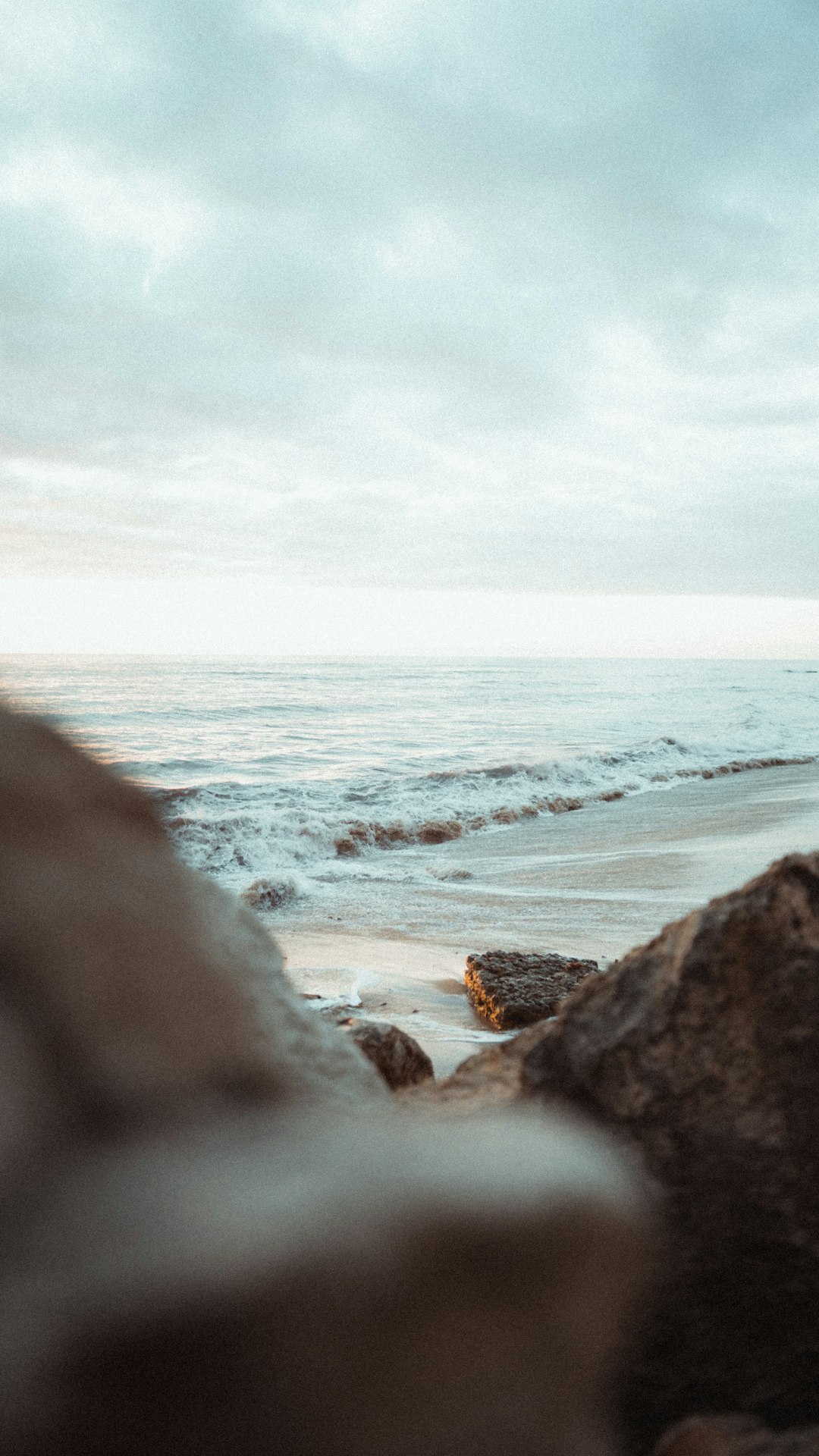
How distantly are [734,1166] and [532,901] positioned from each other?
234 inches

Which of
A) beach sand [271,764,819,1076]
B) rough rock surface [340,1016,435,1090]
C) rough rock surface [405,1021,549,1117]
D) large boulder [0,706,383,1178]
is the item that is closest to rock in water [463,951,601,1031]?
beach sand [271,764,819,1076]

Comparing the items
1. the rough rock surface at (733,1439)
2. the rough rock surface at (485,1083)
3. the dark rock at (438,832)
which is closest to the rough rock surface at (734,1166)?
the rough rock surface at (733,1439)

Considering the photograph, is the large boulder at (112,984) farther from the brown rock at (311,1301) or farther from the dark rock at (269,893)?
the dark rock at (269,893)

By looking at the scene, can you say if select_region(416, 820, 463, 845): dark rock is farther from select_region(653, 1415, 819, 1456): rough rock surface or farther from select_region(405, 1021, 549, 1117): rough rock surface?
select_region(653, 1415, 819, 1456): rough rock surface

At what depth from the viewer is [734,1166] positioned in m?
1.30

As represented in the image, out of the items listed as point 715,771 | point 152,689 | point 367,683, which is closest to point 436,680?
point 367,683

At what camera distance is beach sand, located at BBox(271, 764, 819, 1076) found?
5.01 meters

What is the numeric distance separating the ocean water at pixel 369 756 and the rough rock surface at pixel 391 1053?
76 cm

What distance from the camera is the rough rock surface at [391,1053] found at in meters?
2.11

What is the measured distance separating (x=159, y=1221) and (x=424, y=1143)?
1.29 ft

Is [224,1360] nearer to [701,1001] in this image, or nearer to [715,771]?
[701,1001]

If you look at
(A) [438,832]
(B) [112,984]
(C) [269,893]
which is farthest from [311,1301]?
(A) [438,832]

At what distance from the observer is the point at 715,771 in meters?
15.9

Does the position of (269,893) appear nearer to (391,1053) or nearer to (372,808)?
(372,808)
